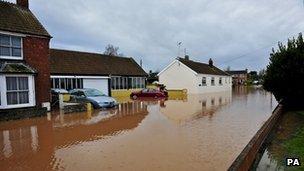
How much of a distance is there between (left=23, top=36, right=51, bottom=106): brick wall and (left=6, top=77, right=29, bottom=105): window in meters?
1.07

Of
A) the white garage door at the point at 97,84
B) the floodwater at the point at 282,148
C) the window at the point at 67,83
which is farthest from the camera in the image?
the white garage door at the point at 97,84

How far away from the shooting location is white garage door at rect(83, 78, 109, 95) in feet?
111

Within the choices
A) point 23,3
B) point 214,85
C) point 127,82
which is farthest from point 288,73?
point 214,85

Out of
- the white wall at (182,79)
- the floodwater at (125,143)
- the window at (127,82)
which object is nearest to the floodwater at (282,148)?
the floodwater at (125,143)

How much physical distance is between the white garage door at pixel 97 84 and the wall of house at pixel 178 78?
14.8m

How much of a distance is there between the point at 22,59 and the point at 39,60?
1.26 m

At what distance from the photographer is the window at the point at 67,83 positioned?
30.5 m

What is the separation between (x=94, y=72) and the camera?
34.9 m

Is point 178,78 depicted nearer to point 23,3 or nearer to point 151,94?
point 151,94

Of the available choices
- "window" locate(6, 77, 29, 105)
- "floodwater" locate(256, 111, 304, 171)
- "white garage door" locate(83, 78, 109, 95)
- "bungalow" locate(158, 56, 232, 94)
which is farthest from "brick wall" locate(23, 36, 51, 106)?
"bungalow" locate(158, 56, 232, 94)

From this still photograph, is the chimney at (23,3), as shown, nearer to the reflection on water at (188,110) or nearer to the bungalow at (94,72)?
the bungalow at (94,72)

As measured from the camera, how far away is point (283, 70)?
2238 centimetres

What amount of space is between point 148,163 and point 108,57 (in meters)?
Result: 33.2

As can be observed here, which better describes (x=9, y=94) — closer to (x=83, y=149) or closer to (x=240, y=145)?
(x=83, y=149)
